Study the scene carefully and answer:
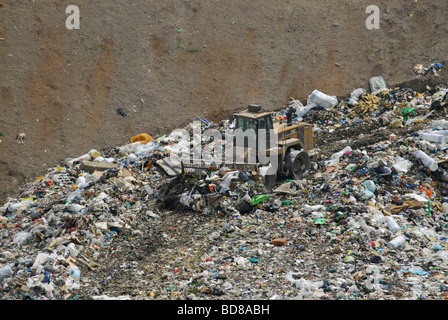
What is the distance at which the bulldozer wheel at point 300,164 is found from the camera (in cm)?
1166

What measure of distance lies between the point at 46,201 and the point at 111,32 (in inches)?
380

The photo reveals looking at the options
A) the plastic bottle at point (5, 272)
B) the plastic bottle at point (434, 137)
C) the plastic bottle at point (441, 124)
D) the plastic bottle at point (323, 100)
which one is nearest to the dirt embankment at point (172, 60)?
the plastic bottle at point (323, 100)

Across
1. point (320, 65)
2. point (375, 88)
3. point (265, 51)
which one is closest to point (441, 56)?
point (375, 88)

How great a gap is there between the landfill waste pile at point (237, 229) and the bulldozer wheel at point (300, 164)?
0.23 metres

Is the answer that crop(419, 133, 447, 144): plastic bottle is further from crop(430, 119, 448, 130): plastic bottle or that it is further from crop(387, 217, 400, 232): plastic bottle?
crop(387, 217, 400, 232): plastic bottle

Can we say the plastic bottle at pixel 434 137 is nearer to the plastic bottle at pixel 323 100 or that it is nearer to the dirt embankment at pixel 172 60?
the plastic bottle at pixel 323 100

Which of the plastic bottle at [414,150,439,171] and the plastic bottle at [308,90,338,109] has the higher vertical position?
the plastic bottle at [308,90,338,109]

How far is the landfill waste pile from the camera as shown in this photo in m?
7.61

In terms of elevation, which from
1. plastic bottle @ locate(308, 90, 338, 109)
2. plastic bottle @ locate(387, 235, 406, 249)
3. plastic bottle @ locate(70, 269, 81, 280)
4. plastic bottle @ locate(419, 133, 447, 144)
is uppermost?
plastic bottle @ locate(308, 90, 338, 109)

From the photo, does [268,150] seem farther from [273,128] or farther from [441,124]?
[441,124]

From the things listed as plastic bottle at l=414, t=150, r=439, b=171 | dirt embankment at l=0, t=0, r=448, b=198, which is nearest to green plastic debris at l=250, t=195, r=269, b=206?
plastic bottle at l=414, t=150, r=439, b=171

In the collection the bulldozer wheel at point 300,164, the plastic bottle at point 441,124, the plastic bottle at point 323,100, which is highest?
the plastic bottle at point 323,100

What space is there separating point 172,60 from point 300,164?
9.16 metres

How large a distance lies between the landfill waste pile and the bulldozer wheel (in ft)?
0.77
